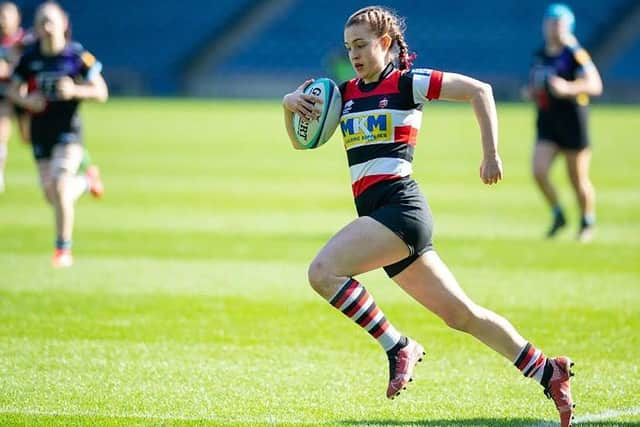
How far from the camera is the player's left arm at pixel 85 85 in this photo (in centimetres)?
1119

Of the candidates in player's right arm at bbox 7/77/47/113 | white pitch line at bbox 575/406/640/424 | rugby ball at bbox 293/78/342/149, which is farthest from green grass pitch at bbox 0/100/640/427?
player's right arm at bbox 7/77/47/113

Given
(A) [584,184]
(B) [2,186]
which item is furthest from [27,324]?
(B) [2,186]

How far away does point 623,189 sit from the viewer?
18875mm

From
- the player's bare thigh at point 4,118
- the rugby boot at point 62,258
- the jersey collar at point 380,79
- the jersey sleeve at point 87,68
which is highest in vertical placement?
the jersey collar at point 380,79

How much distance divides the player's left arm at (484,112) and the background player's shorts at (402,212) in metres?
0.39

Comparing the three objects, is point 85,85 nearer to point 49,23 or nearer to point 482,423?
point 49,23

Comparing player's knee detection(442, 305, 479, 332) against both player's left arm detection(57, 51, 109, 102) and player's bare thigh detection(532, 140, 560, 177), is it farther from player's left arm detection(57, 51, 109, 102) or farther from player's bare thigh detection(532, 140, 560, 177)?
player's bare thigh detection(532, 140, 560, 177)

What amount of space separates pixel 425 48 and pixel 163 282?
37.3m

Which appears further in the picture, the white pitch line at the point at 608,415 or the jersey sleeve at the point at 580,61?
the jersey sleeve at the point at 580,61

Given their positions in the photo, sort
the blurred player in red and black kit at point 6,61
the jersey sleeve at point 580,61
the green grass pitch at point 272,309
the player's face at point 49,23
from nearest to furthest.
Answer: the green grass pitch at point 272,309 < the player's face at point 49,23 < the jersey sleeve at point 580,61 < the blurred player in red and black kit at point 6,61

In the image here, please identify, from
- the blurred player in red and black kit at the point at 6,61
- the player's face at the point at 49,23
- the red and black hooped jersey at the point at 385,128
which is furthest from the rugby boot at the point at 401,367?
the blurred player in red and black kit at the point at 6,61

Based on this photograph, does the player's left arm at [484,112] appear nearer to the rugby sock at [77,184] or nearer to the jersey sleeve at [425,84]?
the jersey sleeve at [425,84]

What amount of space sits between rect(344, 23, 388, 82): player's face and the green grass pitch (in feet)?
5.99

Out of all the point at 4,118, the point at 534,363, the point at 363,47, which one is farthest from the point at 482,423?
the point at 4,118
